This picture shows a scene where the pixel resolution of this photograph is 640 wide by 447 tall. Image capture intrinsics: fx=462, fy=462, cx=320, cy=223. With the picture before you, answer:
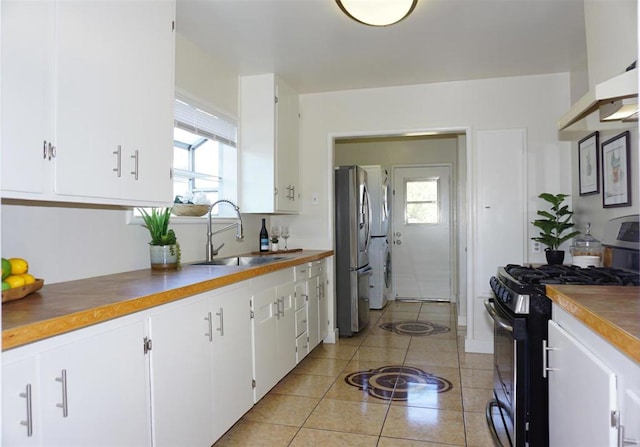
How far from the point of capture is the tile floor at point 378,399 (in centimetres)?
244

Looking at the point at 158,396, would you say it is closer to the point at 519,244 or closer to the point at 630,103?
Answer: the point at 630,103

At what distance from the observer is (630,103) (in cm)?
170

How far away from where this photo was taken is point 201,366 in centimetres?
205

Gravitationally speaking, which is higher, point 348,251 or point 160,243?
point 160,243

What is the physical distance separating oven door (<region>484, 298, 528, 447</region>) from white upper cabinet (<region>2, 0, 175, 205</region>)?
5.71 feet

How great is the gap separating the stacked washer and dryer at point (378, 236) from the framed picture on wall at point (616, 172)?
10.3 feet

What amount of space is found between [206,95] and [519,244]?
2.85 metres

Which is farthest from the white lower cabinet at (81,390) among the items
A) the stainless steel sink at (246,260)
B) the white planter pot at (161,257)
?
the stainless steel sink at (246,260)

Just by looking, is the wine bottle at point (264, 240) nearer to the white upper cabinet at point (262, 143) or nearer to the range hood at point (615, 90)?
the white upper cabinet at point (262, 143)

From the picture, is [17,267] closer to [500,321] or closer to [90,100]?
[90,100]

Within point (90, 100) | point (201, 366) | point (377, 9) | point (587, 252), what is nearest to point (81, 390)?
point (201, 366)

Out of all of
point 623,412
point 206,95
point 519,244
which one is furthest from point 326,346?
point 623,412

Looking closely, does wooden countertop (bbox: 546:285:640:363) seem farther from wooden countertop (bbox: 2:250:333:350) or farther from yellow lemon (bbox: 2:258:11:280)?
yellow lemon (bbox: 2:258:11:280)

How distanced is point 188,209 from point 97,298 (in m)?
1.45
